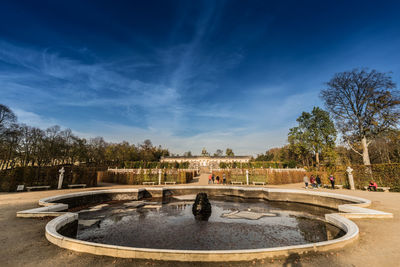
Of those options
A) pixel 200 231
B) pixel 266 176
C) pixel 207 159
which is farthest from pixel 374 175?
pixel 207 159

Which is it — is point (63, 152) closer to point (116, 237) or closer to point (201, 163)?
point (116, 237)

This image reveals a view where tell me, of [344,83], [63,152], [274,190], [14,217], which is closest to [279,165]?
[344,83]

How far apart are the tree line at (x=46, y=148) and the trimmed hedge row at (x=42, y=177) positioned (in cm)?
1596

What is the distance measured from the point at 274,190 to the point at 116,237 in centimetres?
1323

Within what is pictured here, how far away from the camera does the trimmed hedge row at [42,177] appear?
1565 cm

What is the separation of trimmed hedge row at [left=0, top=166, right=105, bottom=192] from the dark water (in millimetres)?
11454

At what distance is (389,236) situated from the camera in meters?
5.40

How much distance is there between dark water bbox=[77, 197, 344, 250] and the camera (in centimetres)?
600

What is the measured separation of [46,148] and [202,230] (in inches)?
1950

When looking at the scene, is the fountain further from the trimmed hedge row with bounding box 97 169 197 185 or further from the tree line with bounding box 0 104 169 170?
the tree line with bounding box 0 104 169 170

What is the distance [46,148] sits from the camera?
4069 cm

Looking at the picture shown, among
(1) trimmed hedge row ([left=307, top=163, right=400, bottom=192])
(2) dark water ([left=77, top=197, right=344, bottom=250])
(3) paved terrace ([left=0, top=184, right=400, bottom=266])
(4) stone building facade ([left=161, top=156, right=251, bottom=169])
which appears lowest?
(2) dark water ([left=77, top=197, right=344, bottom=250])

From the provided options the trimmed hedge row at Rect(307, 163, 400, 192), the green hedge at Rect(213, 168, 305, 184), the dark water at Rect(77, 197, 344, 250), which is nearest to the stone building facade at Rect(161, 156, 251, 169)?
the green hedge at Rect(213, 168, 305, 184)

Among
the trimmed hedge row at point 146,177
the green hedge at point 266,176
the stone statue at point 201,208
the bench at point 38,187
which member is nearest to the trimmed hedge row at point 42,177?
the bench at point 38,187
